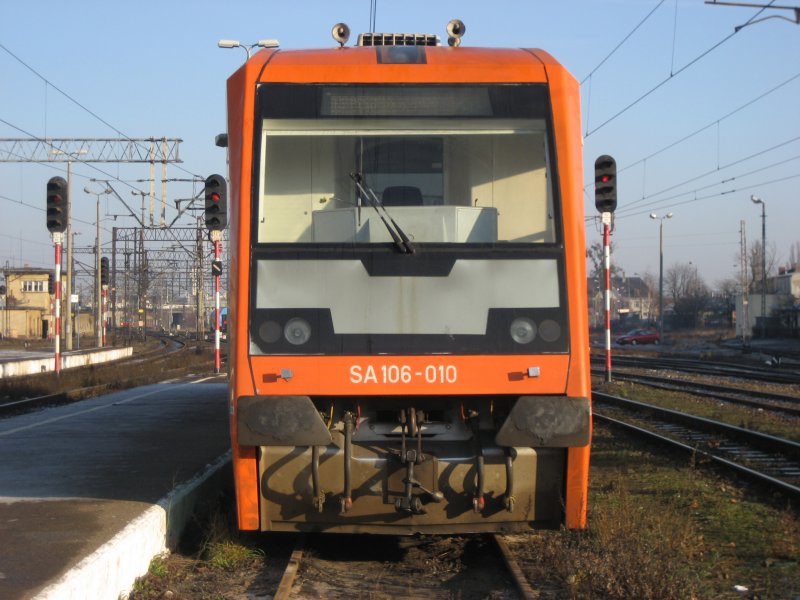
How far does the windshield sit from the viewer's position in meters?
6.16

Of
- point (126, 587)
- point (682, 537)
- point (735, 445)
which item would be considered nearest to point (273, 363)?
point (126, 587)

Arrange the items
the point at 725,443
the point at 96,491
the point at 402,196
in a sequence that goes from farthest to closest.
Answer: the point at 725,443
the point at 96,491
the point at 402,196

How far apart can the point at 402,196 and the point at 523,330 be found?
1.17 meters

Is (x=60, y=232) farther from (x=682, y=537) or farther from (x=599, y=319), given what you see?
(x=599, y=319)

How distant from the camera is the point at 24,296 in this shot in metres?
90.0

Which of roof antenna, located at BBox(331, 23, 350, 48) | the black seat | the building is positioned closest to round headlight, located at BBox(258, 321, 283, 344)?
the black seat

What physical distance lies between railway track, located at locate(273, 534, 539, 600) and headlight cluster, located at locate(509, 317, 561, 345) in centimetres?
145

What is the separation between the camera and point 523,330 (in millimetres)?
5918

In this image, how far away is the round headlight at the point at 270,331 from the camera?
586 cm

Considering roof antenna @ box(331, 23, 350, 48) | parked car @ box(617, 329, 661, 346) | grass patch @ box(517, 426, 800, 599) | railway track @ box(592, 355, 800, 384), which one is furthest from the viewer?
parked car @ box(617, 329, 661, 346)

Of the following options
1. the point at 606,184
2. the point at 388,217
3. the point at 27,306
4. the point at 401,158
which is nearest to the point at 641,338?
the point at 606,184

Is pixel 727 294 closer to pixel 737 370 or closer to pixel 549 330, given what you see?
pixel 737 370

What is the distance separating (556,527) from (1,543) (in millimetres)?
3399

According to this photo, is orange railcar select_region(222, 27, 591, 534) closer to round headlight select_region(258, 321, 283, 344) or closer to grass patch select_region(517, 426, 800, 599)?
round headlight select_region(258, 321, 283, 344)
